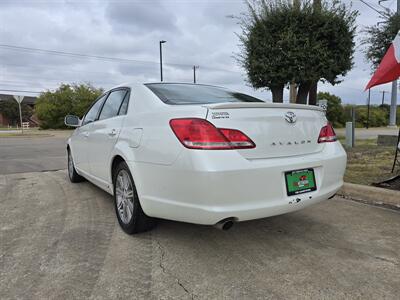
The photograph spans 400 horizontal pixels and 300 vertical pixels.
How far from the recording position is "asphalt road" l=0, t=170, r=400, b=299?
2260 mm

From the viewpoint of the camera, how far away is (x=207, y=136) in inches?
95.7

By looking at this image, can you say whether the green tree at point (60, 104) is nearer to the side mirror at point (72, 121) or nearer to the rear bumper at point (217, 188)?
the side mirror at point (72, 121)

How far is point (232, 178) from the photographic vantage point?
2383 mm

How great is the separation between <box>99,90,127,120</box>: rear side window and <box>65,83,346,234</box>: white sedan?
33cm

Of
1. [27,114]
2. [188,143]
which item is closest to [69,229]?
[188,143]

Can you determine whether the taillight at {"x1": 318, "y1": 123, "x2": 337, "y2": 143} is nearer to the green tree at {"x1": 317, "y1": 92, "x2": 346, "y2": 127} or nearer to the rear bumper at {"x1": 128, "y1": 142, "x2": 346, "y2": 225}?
the rear bumper at {"x1": 128, "y1": 142, "x2": 346, "y2": 225}

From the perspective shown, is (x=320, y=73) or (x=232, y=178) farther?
(x=320, y=73)

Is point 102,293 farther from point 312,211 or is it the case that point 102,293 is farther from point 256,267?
point 312,211

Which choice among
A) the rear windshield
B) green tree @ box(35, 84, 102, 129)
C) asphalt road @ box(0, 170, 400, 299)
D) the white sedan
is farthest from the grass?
green tree @ box(35, 84, 102, 129)

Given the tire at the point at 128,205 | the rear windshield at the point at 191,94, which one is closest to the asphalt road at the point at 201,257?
the tire at the point at 128,205

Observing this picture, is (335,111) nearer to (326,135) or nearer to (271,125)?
(326,135)

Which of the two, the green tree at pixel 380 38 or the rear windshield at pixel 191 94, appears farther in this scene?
the green tree at pixel 380 38

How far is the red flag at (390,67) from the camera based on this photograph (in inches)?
179

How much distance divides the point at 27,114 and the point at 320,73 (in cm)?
6236
